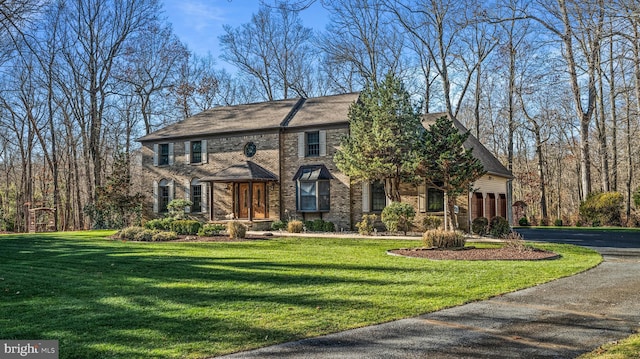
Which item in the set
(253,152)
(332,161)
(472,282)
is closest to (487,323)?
(472,282)

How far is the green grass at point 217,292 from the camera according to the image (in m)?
5.23

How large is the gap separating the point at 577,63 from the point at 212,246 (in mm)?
10869

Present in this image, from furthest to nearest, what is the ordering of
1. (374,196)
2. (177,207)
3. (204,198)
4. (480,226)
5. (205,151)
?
(205,151), (204,198), (177,207), (374,196), (480,226)

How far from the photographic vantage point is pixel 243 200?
24156mm

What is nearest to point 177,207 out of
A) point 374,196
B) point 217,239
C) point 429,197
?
point 217,239

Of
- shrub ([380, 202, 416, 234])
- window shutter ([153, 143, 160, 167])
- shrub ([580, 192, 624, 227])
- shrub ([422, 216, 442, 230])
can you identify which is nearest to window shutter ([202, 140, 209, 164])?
window shutter ([153, 143, 160, 167])

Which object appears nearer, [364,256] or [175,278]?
[175,278]

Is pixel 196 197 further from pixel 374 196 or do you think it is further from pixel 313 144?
pixel 374 196

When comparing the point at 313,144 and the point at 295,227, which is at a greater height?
the point at 313,144

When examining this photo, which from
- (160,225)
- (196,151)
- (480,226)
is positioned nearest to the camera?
(480,226)

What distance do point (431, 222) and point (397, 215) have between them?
1.47m

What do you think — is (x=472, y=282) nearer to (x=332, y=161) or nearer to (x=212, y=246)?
(x=212, y=246)

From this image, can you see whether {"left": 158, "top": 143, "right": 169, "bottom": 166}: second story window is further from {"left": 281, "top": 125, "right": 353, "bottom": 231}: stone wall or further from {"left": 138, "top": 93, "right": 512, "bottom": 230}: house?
{"left": 281, "top": 125, "right": 353, "bottom": 231}: stone wall

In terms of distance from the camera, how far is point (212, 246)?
49.7 feet
